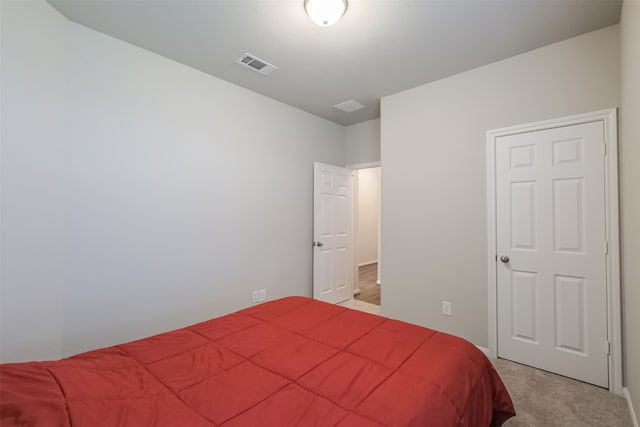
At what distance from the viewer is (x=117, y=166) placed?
2.23 metres

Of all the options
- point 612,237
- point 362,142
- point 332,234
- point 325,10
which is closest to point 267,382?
point 325,10

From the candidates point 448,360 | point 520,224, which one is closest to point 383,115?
point 520,224

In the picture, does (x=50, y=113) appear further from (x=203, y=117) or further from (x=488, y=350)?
(x=488, y=350)

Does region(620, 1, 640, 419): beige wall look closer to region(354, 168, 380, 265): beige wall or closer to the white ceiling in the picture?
the white ceiling

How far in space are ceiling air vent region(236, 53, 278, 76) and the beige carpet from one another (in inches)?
129

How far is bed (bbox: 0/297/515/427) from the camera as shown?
0.90 meters

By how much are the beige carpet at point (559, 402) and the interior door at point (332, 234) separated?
2.17 m

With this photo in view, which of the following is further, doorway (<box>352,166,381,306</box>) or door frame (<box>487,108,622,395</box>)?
doorway (<box>352,166,381,306</box>)

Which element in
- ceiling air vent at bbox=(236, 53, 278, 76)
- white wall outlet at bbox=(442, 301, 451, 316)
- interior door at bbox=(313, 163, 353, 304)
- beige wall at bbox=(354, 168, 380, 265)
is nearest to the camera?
ceiling air vent at bbox=(236, 53, 278, 76)

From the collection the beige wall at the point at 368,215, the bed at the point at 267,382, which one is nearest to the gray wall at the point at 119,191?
the bed at the point at 267,382

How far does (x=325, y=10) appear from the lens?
178 cm

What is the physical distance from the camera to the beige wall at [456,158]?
2.18m

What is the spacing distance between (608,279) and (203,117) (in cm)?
366

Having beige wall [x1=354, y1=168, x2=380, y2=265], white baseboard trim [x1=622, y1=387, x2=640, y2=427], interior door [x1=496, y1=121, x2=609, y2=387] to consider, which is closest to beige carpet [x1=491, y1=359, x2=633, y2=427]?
white baseboard trim [x1=622, y1=387, x2=640, y2=427]
